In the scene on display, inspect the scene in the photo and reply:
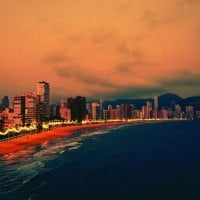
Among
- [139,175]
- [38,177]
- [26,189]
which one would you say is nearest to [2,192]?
[26,189]

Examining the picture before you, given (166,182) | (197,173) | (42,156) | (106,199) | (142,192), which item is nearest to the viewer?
(106,199)

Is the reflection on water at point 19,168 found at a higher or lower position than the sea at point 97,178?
higher

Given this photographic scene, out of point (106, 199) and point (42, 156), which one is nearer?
point (106, 199)

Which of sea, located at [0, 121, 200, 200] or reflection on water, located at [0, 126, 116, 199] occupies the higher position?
reflection on water, located at [0, 126, 116, 199]

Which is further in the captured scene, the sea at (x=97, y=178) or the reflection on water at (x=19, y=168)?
the reflection on water at (x=19, y=168)

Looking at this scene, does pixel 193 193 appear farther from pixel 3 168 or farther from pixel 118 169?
pixel 3 168

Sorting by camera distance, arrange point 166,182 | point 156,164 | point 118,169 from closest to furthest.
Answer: point 166,182 < point 118,169 < point 156,164

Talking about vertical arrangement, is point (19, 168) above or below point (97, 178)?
above

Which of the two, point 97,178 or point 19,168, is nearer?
point 97,178

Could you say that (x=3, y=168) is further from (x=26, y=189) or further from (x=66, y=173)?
(x=26, y=189)

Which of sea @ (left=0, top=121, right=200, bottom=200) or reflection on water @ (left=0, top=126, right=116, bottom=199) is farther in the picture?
reflection on water @ (left=0, top=126, right=116, bottom=199)
